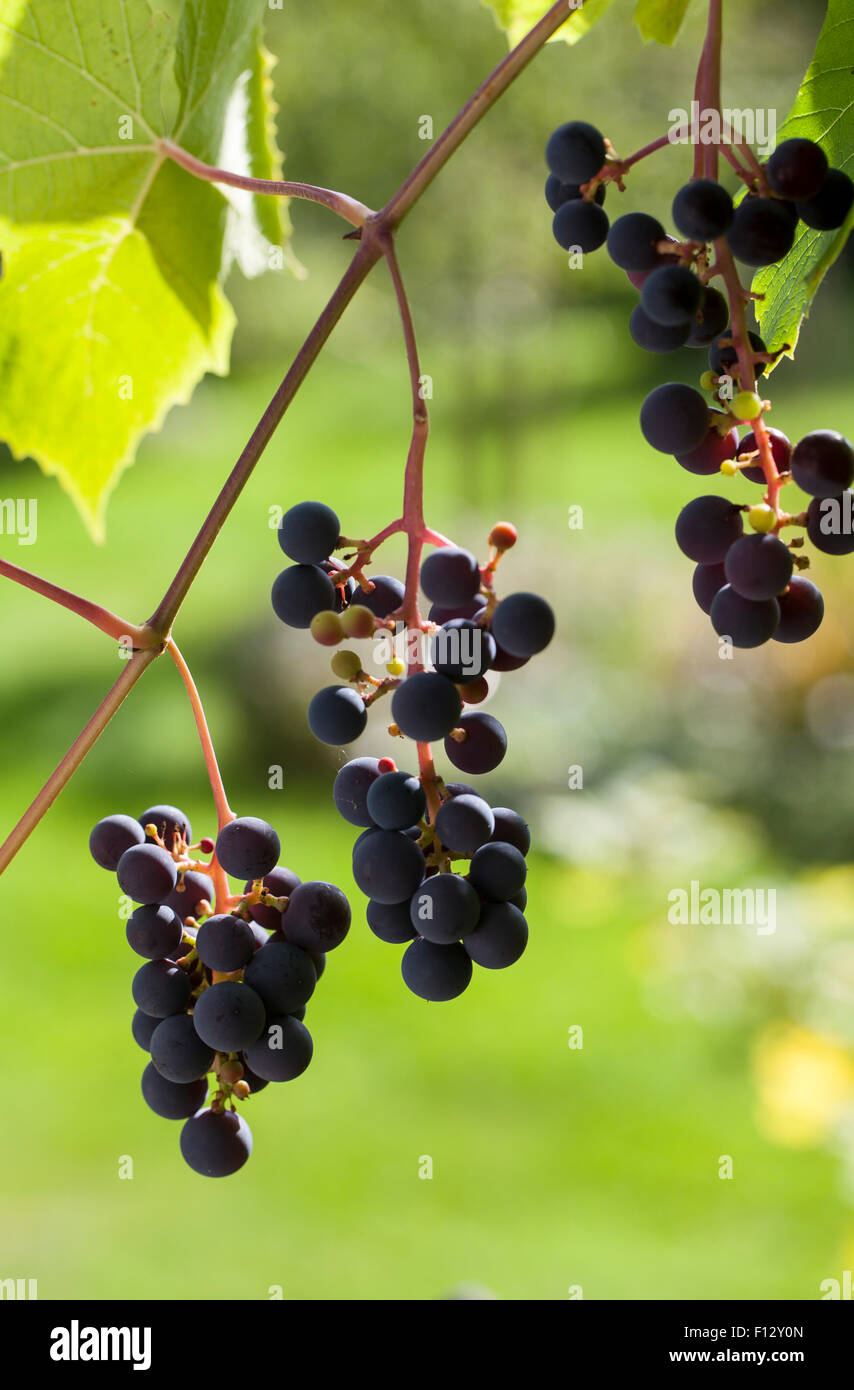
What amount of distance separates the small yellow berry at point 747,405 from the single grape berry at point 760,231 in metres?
0.04

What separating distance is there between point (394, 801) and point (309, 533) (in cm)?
9

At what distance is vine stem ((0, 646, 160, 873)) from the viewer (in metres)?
0.42

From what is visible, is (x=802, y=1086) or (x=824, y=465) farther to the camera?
(x=802, y=1086)

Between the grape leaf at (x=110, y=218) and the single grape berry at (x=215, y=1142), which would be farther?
the grape leaf at (x=110, y=218)

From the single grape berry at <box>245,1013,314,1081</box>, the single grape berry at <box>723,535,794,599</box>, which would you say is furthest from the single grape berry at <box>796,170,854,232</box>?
the single grape berry at <box>245,1013,314,1081</box>

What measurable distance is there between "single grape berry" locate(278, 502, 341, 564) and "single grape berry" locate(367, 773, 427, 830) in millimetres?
75

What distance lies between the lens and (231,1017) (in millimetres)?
452

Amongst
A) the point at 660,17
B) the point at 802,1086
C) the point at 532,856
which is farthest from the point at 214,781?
the point at 532,856

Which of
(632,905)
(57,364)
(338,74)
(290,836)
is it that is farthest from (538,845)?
(57,364)

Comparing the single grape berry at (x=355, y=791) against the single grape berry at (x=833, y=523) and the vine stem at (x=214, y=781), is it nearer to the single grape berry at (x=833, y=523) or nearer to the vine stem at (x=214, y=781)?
the vine stem at (x=214, y=781)

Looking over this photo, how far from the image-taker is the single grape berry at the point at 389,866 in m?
0.43

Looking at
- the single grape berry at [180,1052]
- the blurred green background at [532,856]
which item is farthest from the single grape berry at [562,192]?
the blurred green background at [532,856]

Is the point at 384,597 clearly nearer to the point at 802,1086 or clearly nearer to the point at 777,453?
the point at 777,453

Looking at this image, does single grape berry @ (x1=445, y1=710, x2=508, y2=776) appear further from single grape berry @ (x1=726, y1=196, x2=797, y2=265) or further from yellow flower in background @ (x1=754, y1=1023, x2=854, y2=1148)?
yellow flower in background @ (x1=754, y1=1023, x2=854, y2=1148)
